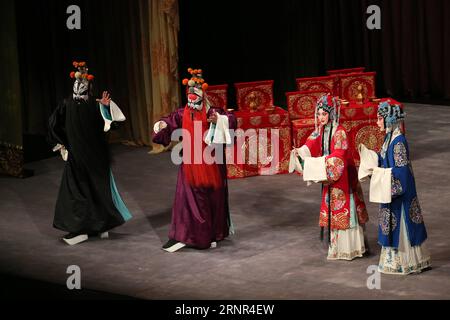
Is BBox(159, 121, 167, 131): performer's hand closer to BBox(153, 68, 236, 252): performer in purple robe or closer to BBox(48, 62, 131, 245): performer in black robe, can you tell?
BBox(153, 68, 236, 252): performer in purple robe

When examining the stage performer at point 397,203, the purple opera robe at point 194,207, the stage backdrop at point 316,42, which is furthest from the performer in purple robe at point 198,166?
the stage backdrop at point 316,42

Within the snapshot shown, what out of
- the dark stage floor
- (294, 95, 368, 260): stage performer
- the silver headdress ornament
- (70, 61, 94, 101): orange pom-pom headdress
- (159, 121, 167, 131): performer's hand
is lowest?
the dark stage floor

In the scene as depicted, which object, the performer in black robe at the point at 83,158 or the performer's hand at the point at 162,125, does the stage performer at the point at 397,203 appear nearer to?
the performer's hand at the point at 162,125

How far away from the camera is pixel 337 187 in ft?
25.3

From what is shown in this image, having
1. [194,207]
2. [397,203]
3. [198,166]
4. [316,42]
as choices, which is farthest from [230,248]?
[316,42]

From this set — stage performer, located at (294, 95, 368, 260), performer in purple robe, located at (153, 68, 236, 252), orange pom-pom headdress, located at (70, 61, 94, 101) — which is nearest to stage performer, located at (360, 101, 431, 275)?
stage performer, located at (294, 95, 368, 260)

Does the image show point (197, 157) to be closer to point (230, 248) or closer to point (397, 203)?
point (230, 248)

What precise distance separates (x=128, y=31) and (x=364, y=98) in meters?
2.66

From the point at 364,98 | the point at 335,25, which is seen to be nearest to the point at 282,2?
the point at 335,25

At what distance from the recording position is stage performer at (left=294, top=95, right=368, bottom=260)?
7.66 meters

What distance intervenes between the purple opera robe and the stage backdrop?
367 centimetres

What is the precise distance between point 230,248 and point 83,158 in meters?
1.28

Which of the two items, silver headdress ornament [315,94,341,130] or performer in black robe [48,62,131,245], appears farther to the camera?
performer in black robe [48,62,131,245]

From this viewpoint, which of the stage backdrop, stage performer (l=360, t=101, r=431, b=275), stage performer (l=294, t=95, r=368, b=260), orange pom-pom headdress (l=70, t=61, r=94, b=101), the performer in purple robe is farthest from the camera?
the stage backdrop
